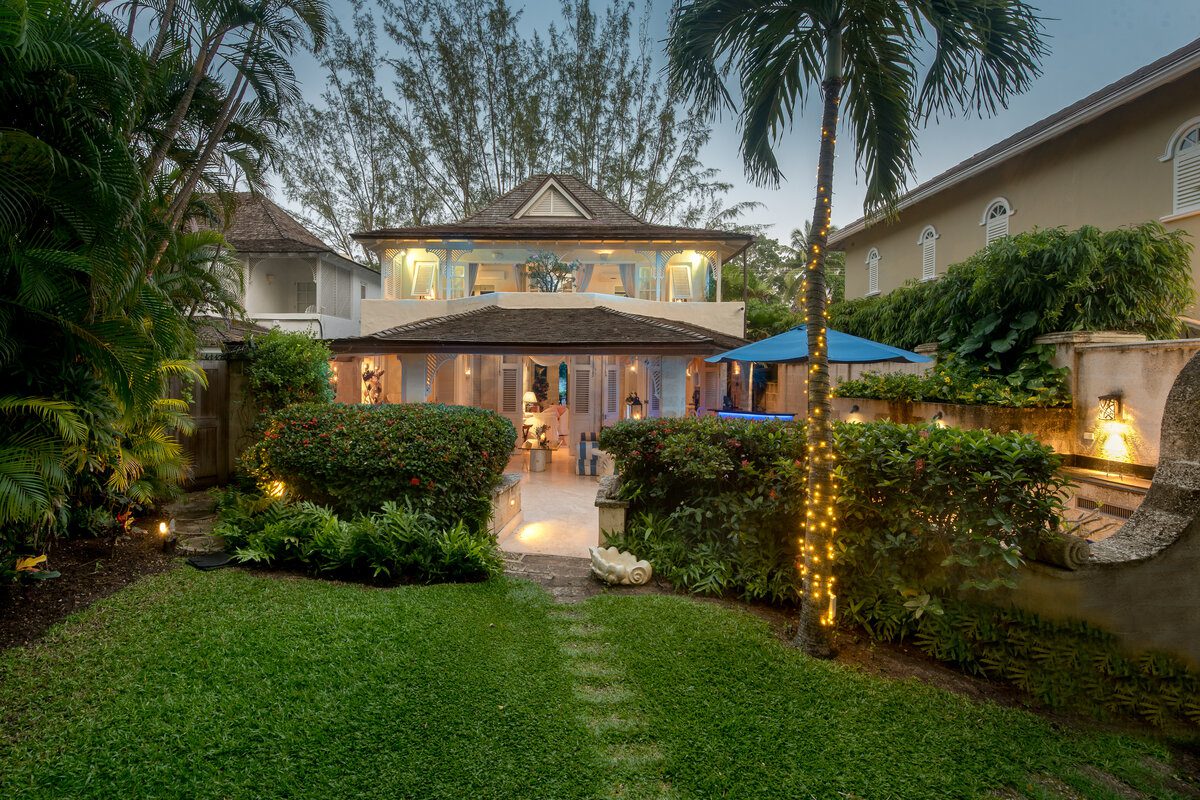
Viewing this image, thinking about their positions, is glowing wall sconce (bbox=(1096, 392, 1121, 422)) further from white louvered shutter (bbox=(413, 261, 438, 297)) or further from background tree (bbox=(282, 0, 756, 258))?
background tree (bbox=(282, 0, 756, 258))

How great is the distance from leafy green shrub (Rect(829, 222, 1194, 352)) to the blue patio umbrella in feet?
3.06

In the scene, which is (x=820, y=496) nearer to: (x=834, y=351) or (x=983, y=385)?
(x=983, y=385)

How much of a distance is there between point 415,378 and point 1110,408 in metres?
11.1

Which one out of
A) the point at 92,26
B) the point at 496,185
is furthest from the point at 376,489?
the point at 496,185

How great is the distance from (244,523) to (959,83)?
26.5 ft

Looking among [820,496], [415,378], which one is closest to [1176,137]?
[820,496]

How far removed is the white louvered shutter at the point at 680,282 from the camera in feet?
55.7

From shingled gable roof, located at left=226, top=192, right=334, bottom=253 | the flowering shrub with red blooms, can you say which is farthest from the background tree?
the flowering shrub with red blooms

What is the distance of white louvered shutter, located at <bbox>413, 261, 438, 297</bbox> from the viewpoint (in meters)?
17.2

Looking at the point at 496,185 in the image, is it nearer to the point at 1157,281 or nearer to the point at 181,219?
the point at 181,219

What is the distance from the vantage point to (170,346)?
5.54 metres

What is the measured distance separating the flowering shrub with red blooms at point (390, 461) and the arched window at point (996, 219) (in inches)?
469

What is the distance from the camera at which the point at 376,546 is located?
520 cm

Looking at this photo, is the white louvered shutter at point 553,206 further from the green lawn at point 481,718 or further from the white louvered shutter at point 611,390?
the green lawn at point 481,718
